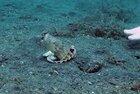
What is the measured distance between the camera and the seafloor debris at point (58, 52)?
6803mm

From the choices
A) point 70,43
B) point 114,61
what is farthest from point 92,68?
point 70,43

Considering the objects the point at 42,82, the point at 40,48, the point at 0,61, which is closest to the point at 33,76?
the point at 42,82

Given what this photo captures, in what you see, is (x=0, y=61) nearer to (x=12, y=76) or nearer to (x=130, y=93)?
(x=12, y=76)

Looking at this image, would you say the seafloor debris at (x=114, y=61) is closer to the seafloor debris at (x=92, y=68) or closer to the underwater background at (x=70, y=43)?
the underwater background at (x=70, y=43)

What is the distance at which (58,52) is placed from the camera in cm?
682

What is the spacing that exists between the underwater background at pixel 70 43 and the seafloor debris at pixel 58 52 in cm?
12

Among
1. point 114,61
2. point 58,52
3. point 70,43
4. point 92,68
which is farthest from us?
point 70,43

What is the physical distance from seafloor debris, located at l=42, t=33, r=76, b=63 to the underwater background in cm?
12

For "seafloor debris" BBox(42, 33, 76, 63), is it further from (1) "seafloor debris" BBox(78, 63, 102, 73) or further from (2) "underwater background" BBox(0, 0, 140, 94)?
(1) "seafloor debris" BBox(78, 63, 102, 73)

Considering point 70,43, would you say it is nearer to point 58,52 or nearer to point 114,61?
point 58,52

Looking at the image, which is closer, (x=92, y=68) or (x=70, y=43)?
(x=92, y=68)

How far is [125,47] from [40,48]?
202 cm

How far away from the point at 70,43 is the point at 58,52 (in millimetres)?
1109

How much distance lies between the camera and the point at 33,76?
6.21 meters
